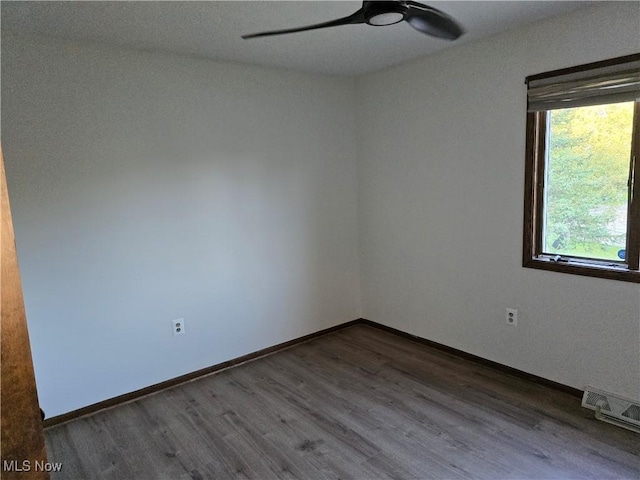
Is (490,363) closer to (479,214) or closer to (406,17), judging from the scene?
(479,214)

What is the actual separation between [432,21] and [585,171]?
4.83 feet

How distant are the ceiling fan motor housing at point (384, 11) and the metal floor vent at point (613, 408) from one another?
2433 mm

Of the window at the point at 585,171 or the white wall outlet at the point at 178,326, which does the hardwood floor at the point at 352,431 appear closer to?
the white wall outlet at the point at 178,326

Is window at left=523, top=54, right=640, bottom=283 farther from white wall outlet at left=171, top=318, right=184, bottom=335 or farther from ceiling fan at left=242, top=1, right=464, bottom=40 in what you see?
white wall outlet at left=171, top=318, right=184, bottom=335

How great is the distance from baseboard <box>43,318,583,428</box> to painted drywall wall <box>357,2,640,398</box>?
56 millimetres

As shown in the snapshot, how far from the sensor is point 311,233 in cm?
376

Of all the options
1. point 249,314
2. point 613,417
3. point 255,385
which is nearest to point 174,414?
point 255,385

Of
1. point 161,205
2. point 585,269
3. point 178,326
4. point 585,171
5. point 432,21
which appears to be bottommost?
point 178,326

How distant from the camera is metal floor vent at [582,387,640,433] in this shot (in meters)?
2.35

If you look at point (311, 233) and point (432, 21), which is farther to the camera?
point (311, 233)

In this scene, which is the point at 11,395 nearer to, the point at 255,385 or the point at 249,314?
the point at 255,385

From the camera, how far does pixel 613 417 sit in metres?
2.40

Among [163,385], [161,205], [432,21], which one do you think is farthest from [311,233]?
[432,21]

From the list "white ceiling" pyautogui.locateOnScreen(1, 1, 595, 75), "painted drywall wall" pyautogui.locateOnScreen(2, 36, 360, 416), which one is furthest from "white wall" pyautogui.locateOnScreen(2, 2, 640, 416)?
"white ceiling" pyautogui.locateOnScreen(1, 1, 595, 75)
